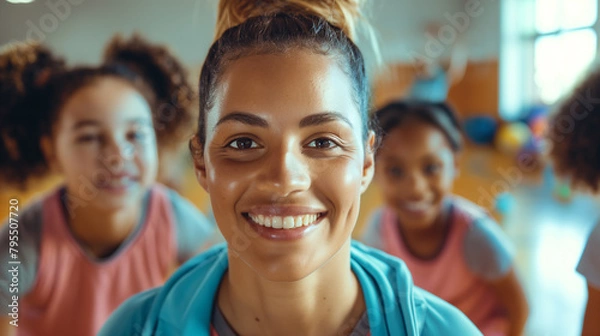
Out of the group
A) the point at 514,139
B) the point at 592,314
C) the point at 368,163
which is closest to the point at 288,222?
the point at 368,163

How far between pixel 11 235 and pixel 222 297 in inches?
15.9

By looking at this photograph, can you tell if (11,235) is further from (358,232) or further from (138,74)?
(358,232)

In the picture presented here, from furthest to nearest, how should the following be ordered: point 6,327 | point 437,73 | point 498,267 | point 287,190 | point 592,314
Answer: point 437,73
point 498,267
point 6,327
point 592,314
point 287,190

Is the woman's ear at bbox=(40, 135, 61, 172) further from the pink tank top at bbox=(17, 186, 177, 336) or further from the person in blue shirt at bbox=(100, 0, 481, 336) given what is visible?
the person in blue shirt at bbox=(100, 0, 481, 336)

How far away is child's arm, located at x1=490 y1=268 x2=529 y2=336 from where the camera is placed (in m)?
0.87

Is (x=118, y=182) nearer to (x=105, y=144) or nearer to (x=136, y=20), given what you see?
(x=105, y=144)

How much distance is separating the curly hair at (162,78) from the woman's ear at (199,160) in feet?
1.04

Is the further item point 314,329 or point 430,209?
point 430,209

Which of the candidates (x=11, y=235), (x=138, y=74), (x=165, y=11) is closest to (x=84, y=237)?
(x=11, y=235)

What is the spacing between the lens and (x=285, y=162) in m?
0.46

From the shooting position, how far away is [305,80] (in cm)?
48

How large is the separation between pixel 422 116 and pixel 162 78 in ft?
1.35

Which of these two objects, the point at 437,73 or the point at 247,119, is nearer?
the point at 247,119

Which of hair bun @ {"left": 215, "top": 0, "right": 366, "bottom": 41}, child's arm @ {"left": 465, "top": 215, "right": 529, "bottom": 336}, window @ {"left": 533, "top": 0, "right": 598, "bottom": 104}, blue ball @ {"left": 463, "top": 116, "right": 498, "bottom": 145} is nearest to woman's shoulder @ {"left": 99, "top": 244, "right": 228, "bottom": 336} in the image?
hair bun @ {"left": 215, "top": 0, "right": 366, "bottom": 41}
